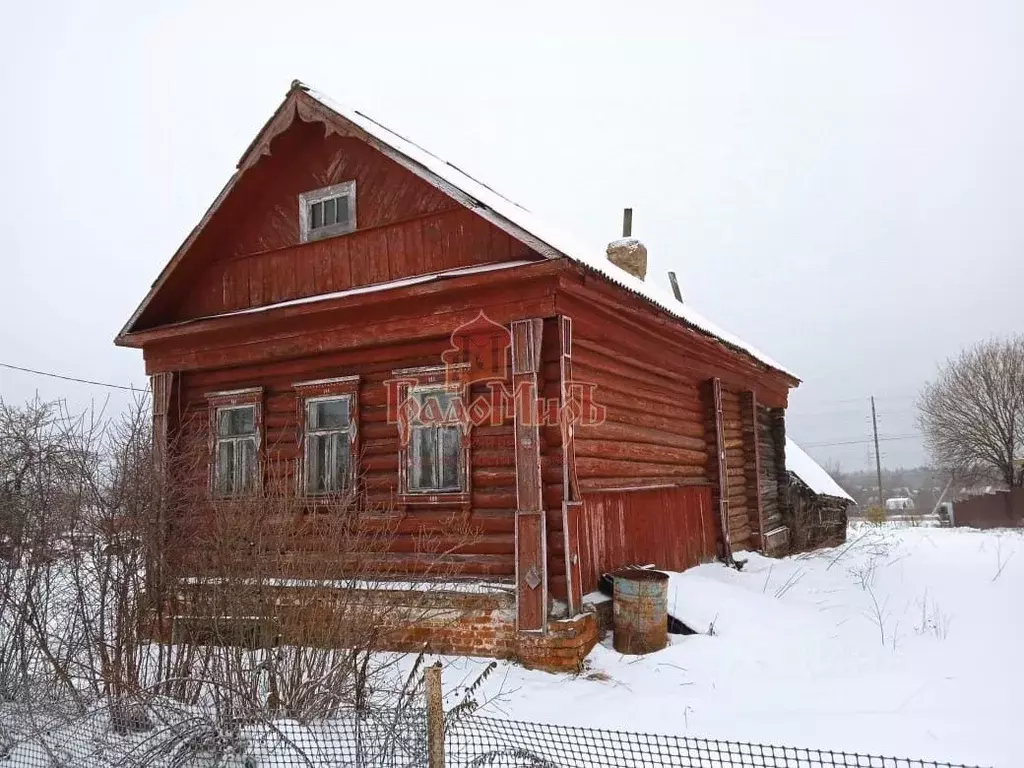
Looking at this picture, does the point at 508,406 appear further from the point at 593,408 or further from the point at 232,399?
the point at 232,399

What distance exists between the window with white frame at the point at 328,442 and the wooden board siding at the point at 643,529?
292cm

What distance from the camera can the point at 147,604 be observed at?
19.2 ft

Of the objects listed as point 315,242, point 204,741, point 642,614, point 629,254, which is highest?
point 629,254

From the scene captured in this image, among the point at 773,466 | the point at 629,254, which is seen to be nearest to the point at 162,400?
the point at 629,254

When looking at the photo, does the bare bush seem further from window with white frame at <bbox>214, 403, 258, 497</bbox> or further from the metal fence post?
window with white frame at <bbox>214, 403, 258, 497</bbox>

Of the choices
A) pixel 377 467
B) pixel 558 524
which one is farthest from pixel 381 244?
pixel 558 524

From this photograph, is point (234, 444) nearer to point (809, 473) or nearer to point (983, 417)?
point (809, 473)

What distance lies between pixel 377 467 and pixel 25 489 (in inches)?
135

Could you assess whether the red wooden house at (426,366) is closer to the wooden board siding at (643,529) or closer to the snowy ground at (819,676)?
the wooden board siding at (643,529)

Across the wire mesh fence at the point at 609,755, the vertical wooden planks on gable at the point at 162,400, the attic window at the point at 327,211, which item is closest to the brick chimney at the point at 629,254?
the attic window at the point at 327,211

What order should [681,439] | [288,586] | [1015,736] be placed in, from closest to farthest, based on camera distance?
[1015,736], [288,586], [681,439]

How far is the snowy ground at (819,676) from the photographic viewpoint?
5320 millimetres

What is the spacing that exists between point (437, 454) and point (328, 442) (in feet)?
5.20

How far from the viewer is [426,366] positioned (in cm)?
858
